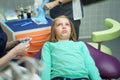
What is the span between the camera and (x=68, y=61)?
1.79 meters

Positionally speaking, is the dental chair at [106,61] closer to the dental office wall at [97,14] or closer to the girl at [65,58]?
the girl at [65,58]

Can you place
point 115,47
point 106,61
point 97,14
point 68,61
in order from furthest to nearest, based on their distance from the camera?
point 97,14 → point 115,47 → point 106,61 → point 68,61

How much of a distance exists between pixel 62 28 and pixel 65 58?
10.7 inches

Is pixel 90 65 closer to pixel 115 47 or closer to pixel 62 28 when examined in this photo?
pixel 62 28

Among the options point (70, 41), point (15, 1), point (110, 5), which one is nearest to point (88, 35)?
point (110, 5)

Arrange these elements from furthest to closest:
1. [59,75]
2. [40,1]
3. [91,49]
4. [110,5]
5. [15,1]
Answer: [110,5] → [15,1] → [40,1] → [91,49] → [59,75]

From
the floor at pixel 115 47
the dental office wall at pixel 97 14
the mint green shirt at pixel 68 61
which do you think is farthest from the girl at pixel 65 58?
the dental office wall at pixel 97 14

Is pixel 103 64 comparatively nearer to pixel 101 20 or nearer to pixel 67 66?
pixel 67 66

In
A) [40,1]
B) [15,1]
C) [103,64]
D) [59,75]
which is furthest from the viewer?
[15,1]

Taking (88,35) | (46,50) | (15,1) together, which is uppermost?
(15,1)

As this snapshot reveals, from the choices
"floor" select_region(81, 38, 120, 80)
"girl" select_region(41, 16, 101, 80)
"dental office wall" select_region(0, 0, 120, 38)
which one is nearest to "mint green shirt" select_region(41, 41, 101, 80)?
"girl" select_region(41, 16, 101, 80)

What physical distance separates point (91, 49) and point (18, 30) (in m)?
0.72

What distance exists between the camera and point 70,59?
181 centimetres

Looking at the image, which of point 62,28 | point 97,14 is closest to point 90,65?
point 62,28
